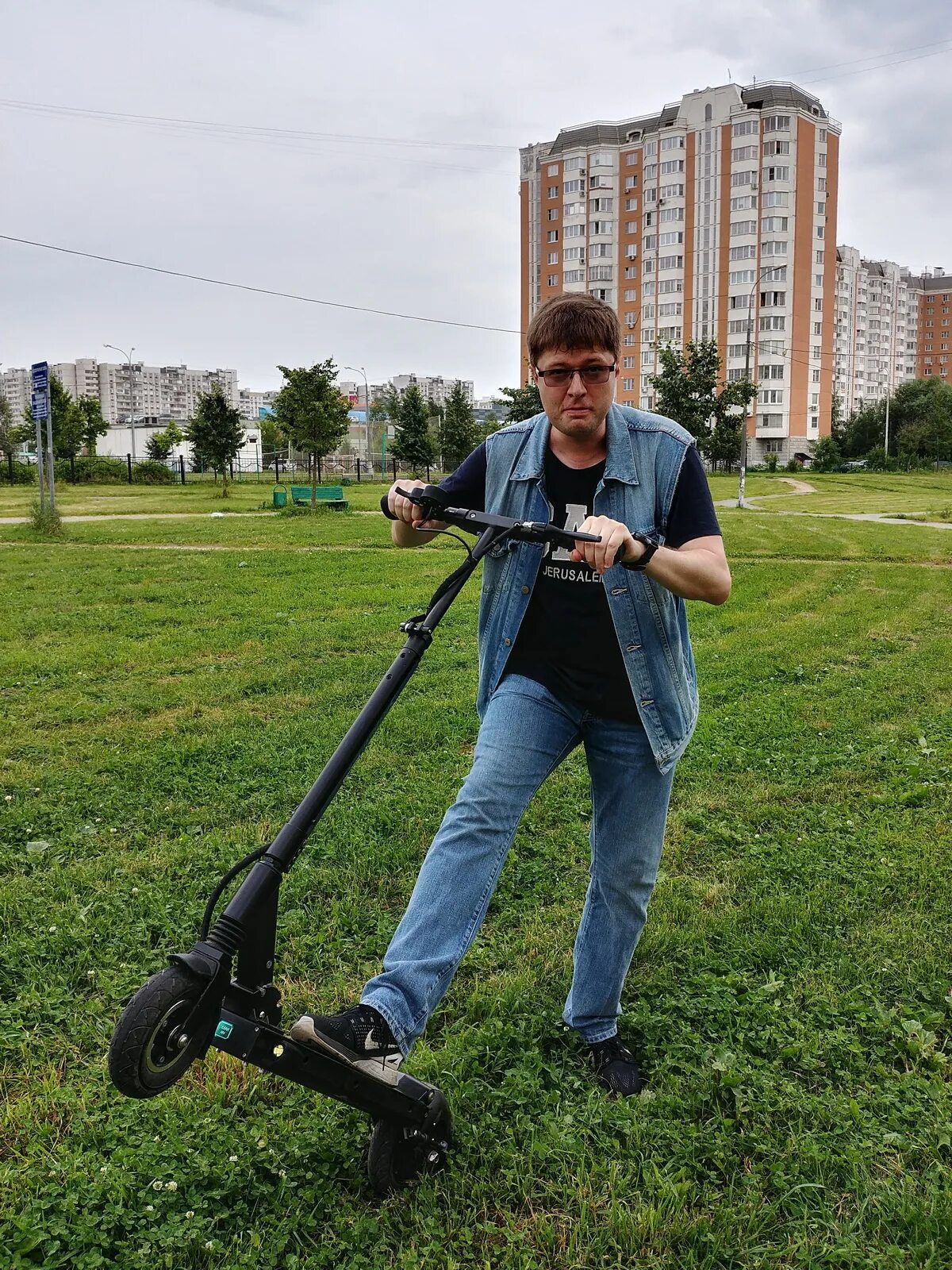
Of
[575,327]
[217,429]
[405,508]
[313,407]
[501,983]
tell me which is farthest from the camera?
[217,429]

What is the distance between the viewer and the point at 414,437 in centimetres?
4775

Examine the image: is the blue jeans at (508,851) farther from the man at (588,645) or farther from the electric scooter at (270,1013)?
the electric scooter at (270,1013)

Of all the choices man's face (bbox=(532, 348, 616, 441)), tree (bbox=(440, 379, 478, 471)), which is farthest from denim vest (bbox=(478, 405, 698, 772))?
tree (bbox=(440, 379, 478, 471))

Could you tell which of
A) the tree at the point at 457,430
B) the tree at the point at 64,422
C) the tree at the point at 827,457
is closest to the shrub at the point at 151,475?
the tree at the point at 64,422

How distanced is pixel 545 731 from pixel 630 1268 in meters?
1.29

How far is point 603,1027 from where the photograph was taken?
3.10m

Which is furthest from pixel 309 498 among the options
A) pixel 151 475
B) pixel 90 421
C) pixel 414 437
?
pixel 90 421

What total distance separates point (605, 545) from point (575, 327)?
66cm

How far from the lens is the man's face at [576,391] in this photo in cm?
266

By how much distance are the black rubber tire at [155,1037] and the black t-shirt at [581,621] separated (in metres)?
1.28

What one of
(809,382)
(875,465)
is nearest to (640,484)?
(875,465)

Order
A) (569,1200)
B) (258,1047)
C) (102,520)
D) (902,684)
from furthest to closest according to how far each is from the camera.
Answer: (102,520), (902,684), (569,1200), (258,1047)

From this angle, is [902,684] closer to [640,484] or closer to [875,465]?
[640,484]

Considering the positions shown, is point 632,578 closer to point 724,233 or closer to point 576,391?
point 576,391
